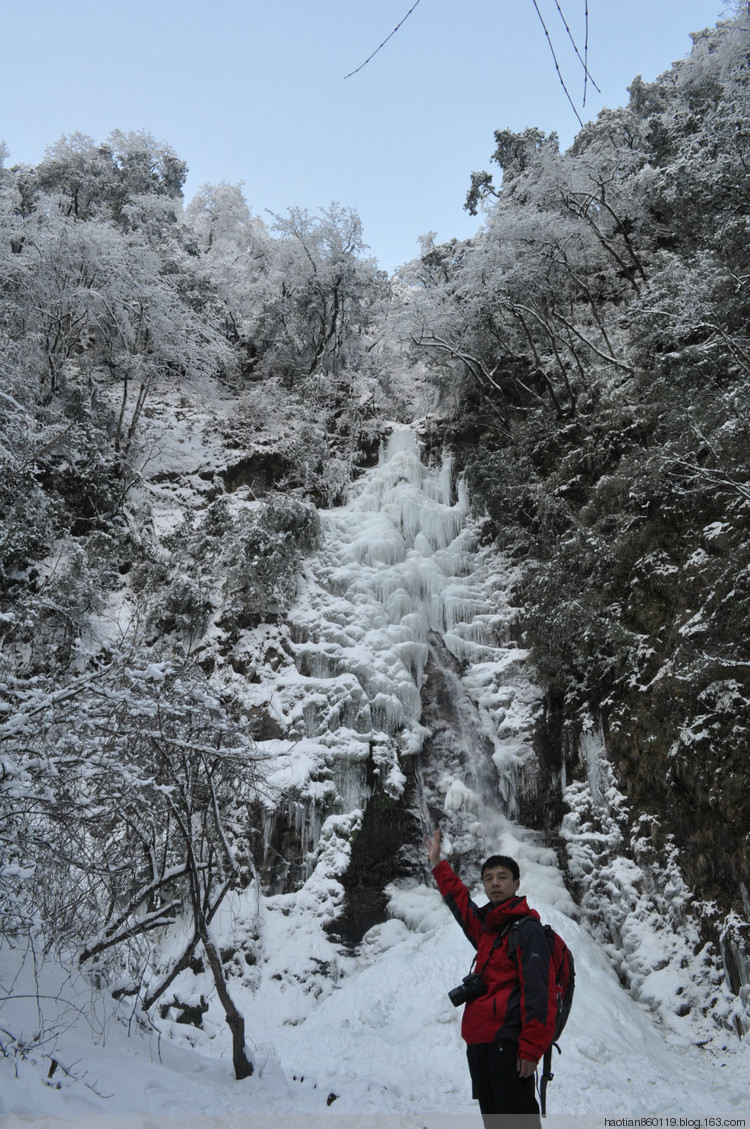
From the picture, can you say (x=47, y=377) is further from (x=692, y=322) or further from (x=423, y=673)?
(x=692, y=322)

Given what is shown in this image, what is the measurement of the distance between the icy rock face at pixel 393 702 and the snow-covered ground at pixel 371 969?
3cm

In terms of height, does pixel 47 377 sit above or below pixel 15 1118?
above

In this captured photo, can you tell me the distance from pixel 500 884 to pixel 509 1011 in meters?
0.45

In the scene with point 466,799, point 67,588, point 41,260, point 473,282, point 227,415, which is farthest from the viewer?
point 227,415

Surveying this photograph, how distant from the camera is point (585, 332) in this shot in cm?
1373

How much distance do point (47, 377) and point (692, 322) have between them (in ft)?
35.2

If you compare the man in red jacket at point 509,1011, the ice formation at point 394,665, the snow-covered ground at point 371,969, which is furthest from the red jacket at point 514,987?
the ice formation at point 394,665

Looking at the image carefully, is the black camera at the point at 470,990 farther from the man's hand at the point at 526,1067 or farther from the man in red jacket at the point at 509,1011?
the man's hand at the point at 526,1067

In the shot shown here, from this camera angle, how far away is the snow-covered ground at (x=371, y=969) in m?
3.54

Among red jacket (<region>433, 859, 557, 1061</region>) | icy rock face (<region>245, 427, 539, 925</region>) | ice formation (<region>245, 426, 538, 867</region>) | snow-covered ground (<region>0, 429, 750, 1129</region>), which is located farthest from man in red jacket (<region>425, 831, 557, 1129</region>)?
ice formation (<region>245, 426, 538, 867</region>)

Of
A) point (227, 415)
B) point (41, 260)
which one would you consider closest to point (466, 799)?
point (227, 415)

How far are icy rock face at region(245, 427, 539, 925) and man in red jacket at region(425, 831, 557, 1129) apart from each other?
15.4 feet

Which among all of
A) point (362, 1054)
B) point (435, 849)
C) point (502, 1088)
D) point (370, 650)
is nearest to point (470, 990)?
point (502, 1088)

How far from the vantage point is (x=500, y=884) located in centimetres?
270
